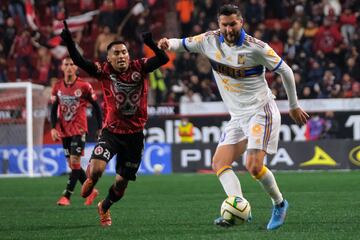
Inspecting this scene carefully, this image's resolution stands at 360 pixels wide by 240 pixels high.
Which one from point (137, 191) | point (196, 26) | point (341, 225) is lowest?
point (137, 191)

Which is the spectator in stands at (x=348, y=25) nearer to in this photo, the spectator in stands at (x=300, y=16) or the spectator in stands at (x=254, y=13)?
the spectator in stands at (x=300, y=16)

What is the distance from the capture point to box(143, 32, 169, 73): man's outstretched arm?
352 inches

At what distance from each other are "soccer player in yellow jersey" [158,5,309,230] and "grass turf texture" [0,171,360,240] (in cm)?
56

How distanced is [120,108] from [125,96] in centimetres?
15

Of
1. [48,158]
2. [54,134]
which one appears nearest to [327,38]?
[48,158]

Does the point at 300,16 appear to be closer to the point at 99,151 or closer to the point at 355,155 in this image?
the point at 355,155

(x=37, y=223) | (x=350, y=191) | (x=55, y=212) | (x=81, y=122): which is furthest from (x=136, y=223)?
(x=350, y=191)

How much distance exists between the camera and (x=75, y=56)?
938 centimetres

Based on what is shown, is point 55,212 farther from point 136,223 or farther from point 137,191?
point 137,191

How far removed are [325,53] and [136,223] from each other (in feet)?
49.4

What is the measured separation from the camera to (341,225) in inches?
356

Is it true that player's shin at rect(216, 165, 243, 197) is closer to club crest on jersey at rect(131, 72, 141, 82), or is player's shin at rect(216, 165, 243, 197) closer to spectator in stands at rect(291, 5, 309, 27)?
club crest on jersey at rect(131, 72, 141, 82)

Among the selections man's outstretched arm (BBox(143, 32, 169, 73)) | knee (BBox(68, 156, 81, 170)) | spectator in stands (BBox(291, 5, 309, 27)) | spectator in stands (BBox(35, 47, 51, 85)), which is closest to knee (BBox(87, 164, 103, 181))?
man's outstretched arm (BBox(143, 32, 169, 73))

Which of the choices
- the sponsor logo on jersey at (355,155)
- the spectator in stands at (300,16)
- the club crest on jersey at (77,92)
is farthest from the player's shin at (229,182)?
the spectator in stands at (300,16)
